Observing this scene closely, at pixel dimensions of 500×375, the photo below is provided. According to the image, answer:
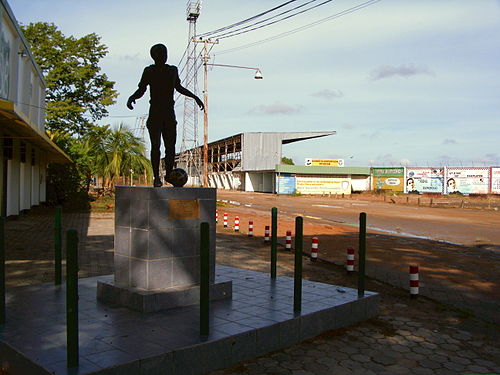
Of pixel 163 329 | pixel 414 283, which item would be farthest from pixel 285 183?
pixel 163 329

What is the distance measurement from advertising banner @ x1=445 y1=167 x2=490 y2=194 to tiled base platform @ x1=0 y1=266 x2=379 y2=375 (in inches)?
2364

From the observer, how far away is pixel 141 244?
5781mm

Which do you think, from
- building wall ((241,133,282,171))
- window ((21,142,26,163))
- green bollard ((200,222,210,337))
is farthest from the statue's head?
building wall ((241,133,282,171))

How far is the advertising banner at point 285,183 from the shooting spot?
61438 millimetres

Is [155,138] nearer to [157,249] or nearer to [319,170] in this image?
[157,249]

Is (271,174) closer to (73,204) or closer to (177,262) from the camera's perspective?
(73,204)

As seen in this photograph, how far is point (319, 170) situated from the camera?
63.4 metres

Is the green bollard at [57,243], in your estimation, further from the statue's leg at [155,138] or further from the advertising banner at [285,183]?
the advertising banner at [285,183]

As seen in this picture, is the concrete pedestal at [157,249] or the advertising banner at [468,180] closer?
the concrete pedestal at [157,249]

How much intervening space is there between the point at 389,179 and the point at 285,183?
15736 millimetres

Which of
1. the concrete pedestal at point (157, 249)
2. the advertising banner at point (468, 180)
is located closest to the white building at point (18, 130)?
the concrete pedestal at point (157, 249)

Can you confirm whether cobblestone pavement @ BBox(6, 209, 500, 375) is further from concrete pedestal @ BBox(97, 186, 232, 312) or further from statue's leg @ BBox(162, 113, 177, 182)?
statue's leg @ BBox(162, 113, 177, 182)

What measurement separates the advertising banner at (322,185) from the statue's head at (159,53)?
55631 millimetres

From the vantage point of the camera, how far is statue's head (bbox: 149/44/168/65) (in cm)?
673
